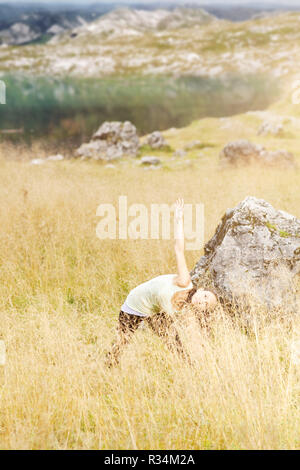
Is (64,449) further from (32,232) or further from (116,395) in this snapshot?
(32,232)

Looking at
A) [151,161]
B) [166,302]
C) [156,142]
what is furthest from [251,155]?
[166,302]

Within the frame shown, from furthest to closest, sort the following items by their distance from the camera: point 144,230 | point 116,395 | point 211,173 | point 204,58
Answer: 1. point 204,58
2. point 211,173
3. point 144,230
4. point 116,395

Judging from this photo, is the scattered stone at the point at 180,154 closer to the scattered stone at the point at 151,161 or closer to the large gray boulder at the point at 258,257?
the scattered stone at the point at 151,161

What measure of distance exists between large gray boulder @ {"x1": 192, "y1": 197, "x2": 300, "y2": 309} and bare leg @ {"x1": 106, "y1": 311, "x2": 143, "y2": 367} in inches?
63.8

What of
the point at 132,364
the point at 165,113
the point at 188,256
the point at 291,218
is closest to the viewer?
the point at 132,364

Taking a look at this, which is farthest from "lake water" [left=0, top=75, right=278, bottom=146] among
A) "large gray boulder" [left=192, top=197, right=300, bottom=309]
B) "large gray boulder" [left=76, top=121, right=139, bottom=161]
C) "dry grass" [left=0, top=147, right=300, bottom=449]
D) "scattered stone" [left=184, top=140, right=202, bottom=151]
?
"large gray boulder" [left=192, top=197, right=300, bottom=309]

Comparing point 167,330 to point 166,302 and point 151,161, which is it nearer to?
point 166,302

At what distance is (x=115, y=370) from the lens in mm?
4543

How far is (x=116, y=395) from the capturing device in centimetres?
410

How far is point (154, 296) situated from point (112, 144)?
27.0m

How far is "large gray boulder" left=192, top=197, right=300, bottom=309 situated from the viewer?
5762 millimetres

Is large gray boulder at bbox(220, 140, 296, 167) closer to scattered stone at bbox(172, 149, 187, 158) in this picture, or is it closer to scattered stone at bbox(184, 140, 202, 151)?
scattered stone at bbox(172, 149, 187, 158)
